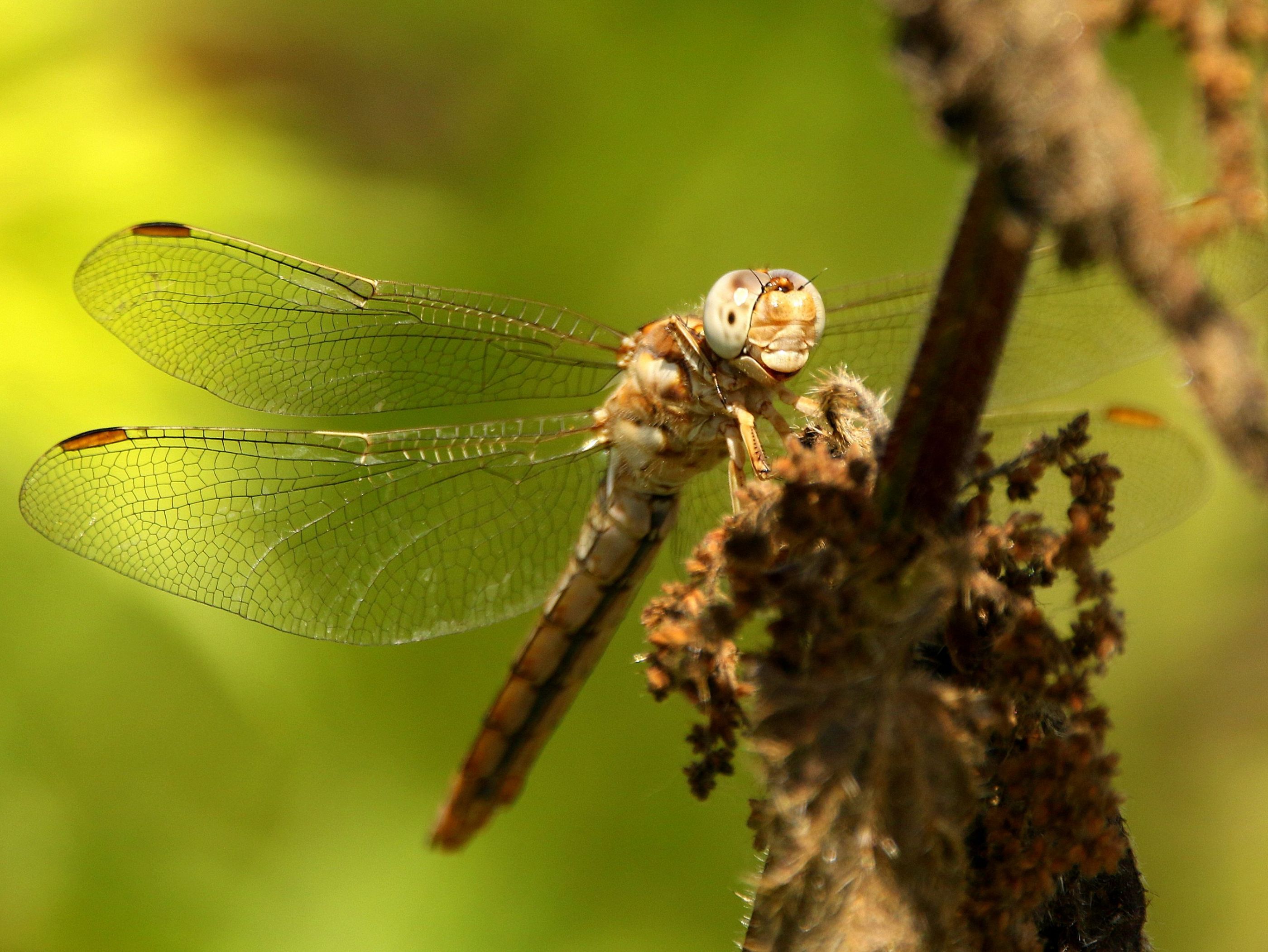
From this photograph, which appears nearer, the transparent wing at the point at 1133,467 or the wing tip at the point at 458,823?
the transparent wing at the point at 1133,467

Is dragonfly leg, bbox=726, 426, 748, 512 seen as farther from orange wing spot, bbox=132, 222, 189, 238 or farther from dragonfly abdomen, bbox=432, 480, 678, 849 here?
orange wing spot, bbox=132, 222, 189, 238

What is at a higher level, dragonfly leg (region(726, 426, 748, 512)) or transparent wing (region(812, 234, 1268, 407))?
transparent wing (region(812, 234, 1268, 407))

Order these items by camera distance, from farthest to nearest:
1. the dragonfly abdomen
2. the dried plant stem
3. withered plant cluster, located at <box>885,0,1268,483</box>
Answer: the dragonfly abdomen → the dried plant stem → withered plant cluster, located at <box>885,0,1268,483</box>

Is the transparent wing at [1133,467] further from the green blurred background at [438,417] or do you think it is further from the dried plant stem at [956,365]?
the dried plant stem at [956,365]

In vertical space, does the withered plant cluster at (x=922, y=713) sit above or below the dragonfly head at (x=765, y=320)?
below

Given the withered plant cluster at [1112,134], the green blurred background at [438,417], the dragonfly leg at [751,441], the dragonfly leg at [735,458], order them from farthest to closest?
the green blurred background at [438,417] < the dragonfly leg at [735,458] < the dragonfly leg at [751,441] < the withered plant cluster at [1112,134]

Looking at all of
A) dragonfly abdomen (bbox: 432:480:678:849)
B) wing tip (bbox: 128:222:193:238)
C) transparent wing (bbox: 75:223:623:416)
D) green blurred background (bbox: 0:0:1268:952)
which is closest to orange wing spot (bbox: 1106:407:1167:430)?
green blurred background (bbox: 0:0:1268:952)

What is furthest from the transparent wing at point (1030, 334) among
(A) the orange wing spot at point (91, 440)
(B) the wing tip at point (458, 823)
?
(A) the orange wing spot at point (91, 440)
